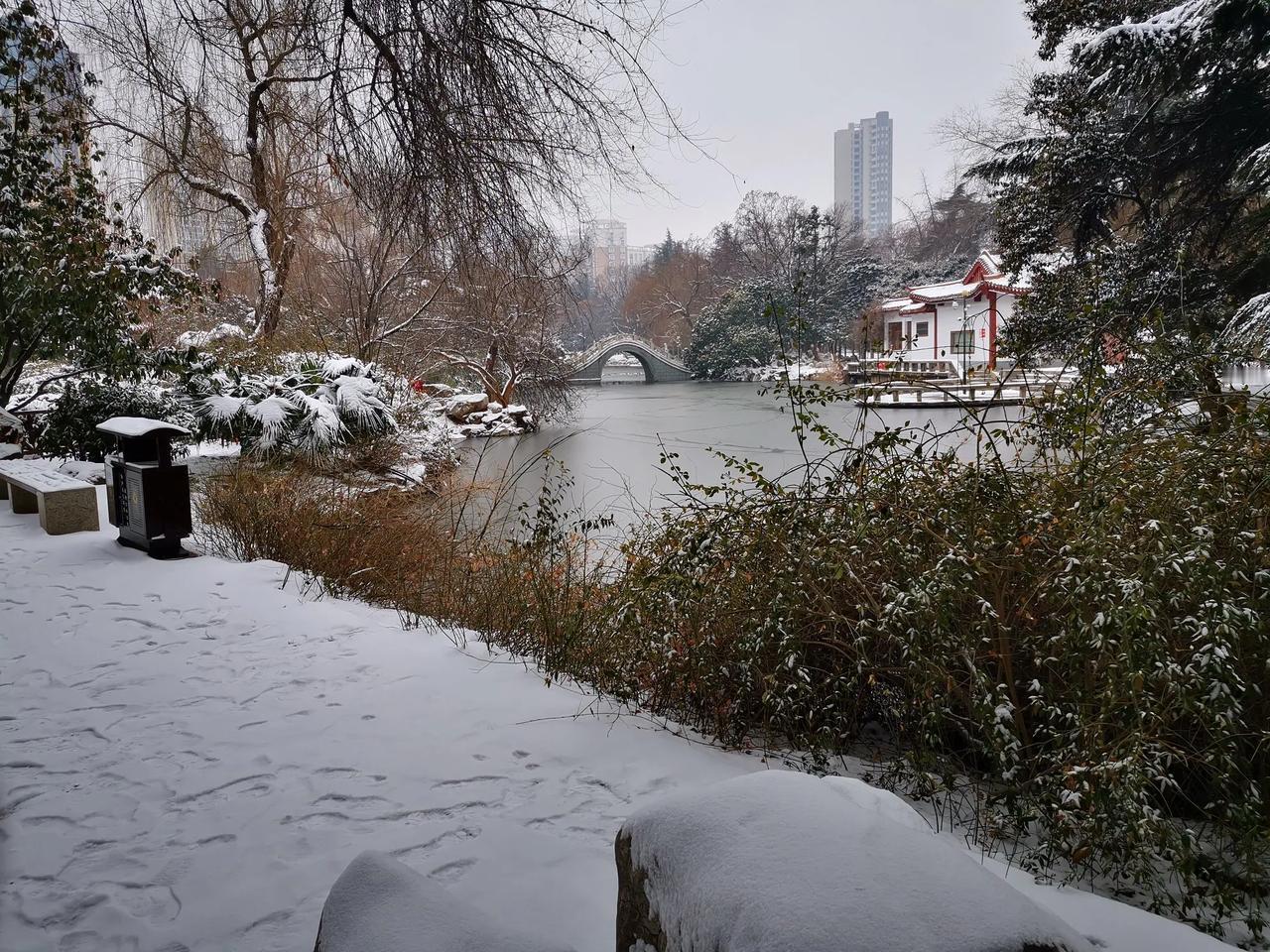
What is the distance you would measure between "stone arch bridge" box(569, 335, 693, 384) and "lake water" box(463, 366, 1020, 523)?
1.84m

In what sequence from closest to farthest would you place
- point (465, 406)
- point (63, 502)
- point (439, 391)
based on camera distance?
point (63, 502) < point (439, 391) < point (465, 406)

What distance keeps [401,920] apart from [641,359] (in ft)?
91.7

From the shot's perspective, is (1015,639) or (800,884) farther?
(1015,639)

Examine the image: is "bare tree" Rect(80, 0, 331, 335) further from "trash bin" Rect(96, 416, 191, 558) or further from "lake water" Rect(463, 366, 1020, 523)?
"lake water" Rect(463, 366, 1020, 523)

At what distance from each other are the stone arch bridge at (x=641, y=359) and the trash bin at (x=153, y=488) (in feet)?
60.6

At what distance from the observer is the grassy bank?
207 centimetres

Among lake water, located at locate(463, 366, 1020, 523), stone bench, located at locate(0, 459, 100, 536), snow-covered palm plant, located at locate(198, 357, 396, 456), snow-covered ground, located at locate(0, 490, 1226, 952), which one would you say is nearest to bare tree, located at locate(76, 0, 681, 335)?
snow-covered ground, located at locate(0, 490, 1226, 952)

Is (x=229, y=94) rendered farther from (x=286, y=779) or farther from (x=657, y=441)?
(x=657, y=441)

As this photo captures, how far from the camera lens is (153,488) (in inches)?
213

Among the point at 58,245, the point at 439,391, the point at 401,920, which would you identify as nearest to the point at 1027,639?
the point at 401,920

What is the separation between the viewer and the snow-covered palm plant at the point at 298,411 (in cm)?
935

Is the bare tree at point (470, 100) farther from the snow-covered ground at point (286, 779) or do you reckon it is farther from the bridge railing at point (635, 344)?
the bridge railing at point (635, 344)

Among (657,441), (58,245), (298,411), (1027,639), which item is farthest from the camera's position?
(657,441)

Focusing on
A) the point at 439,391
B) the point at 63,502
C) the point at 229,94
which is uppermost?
the point at 229,94
